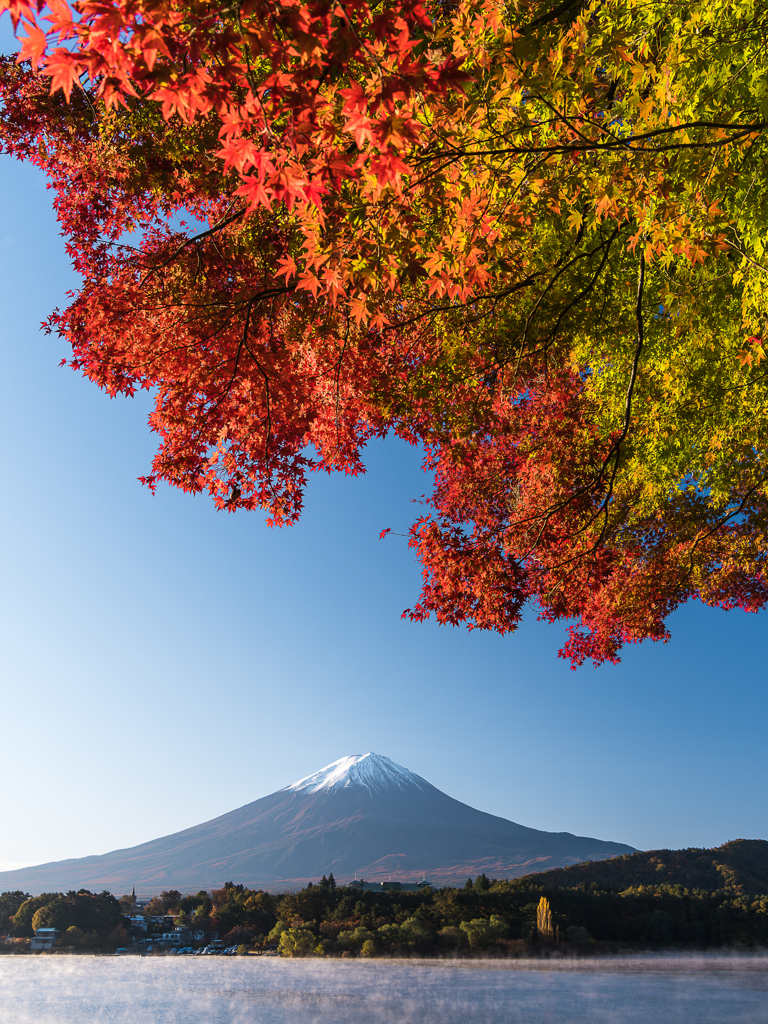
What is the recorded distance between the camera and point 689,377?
657cm

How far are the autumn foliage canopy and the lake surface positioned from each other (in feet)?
33.2

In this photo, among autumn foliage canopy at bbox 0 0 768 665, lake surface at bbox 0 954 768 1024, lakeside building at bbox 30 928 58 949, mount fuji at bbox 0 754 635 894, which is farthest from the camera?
mount fuji at bbox 0 754 635 894

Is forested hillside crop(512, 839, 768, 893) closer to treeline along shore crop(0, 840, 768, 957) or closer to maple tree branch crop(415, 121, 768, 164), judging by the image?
treeline along shore crop(0, 840, 768, 957)

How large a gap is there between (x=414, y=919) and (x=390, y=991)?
4.41m

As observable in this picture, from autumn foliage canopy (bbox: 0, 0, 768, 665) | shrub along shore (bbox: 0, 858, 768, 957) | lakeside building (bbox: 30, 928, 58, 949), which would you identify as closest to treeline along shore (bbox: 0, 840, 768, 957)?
shrub along shore (bbox: 0, 858, 768, 957)

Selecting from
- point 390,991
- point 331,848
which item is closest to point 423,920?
point 390,991

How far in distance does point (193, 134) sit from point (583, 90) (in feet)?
11.3

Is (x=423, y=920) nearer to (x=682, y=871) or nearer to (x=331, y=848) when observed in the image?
(x=682, y=871)

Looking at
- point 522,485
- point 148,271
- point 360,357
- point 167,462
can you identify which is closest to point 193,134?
point 148,271

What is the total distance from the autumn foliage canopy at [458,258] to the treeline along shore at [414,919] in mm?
16720

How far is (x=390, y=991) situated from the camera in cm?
1684

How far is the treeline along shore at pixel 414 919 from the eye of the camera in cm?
2048

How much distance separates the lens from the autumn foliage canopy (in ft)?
7.23

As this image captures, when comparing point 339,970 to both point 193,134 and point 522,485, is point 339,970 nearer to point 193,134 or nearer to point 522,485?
point 522,485
